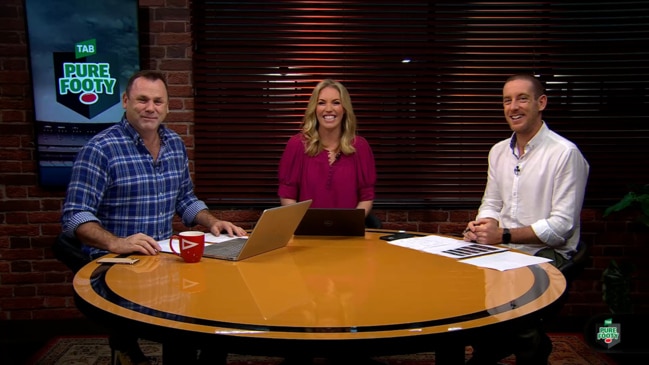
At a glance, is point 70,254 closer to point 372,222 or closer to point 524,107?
point 372,222

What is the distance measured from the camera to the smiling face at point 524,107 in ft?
8.63

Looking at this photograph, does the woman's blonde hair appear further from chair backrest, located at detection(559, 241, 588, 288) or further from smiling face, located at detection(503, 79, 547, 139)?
chair backrest, located at detection(559, 241, 588, 288)

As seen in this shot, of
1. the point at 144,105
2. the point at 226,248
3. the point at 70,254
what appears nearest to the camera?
the point at 226,248

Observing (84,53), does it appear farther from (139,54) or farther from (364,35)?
(364,35)

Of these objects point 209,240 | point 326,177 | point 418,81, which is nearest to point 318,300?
point 209,240

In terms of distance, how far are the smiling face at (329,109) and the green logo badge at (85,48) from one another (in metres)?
1.34

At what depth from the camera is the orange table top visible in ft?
3.90

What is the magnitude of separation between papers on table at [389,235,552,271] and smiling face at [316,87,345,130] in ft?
3.38

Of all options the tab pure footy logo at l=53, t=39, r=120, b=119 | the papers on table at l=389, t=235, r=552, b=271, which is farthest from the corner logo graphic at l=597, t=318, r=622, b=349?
the tab pure footy logo at l=53, t=39, r=120, b=119

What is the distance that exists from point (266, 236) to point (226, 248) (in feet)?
0.64

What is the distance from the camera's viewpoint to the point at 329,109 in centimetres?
305

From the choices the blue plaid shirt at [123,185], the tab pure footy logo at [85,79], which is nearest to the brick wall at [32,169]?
the tab pure footy logo at [85,79]

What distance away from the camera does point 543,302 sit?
1360mm

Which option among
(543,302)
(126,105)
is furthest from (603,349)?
(126,105)
